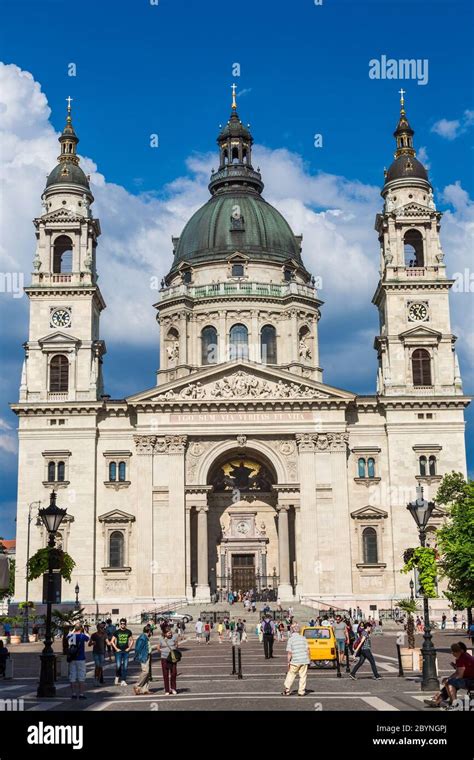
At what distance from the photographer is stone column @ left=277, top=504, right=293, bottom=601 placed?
6875 centimetres

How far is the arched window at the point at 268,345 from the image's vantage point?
3231 inches

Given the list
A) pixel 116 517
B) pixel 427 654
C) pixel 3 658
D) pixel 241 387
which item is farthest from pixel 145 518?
pixel 427 654

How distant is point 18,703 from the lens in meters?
22.9

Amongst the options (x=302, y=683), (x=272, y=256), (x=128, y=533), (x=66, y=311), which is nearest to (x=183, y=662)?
(x=302, y=683)

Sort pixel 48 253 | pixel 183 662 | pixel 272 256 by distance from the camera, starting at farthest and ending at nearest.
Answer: pixel 272 256
pixel 48 253
pixel 183 662

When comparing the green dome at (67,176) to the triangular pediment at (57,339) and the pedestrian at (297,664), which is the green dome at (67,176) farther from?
the pedestrian at (297,664)

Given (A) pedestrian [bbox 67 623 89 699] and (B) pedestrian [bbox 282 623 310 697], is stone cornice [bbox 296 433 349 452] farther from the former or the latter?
(B) pedestrian [bbox 282 623 310 697]

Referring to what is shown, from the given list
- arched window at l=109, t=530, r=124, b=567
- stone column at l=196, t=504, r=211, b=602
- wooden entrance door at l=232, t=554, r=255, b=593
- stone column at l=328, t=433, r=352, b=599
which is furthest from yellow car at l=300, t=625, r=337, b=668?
wooden entrance door at l=232, t=554, r=255, b=593

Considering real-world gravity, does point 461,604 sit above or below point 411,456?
below

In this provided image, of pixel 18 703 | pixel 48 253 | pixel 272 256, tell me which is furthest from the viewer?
pixel 272 256

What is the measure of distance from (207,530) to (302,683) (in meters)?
49.4

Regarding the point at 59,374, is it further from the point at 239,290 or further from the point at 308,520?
the point at 308,520
